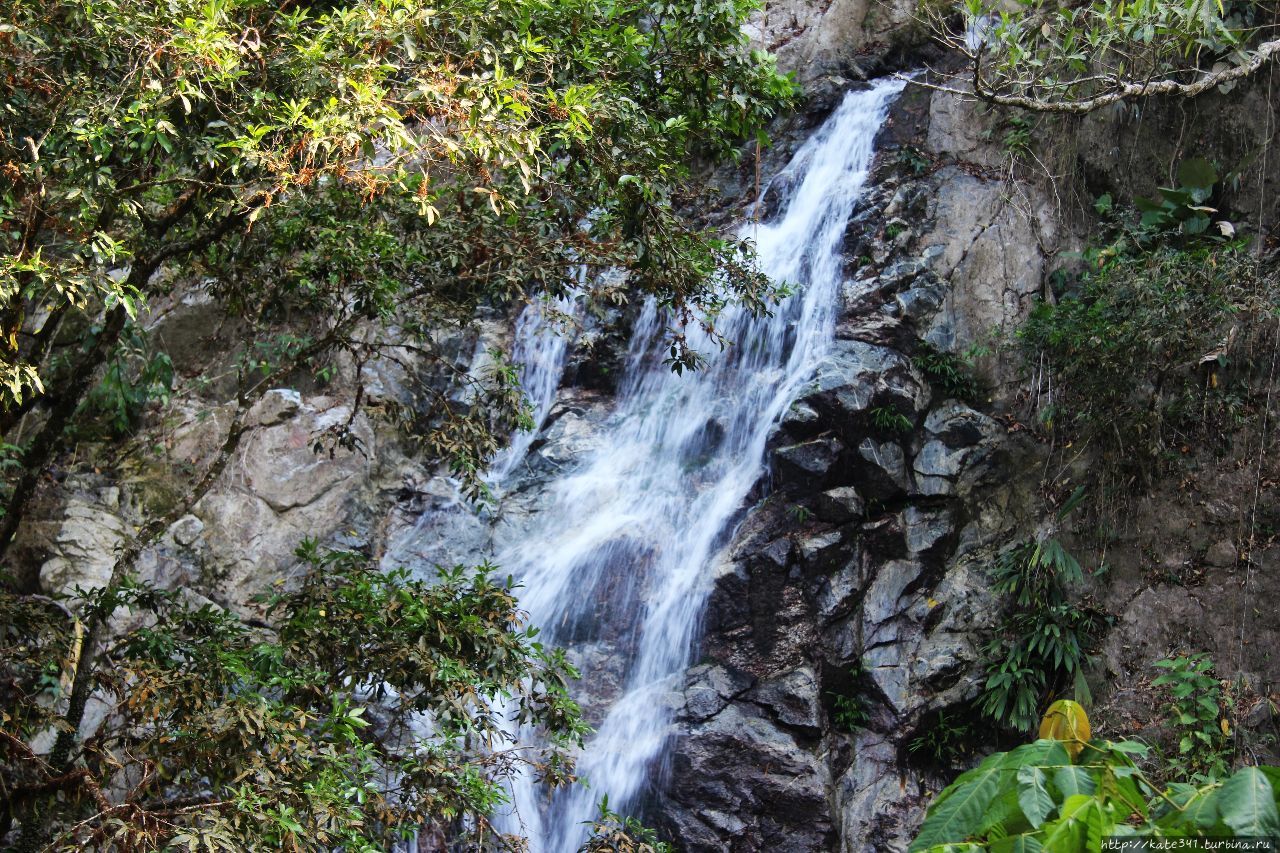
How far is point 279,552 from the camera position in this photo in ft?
33.0

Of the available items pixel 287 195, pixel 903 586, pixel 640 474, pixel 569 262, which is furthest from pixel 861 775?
pixel 287 195

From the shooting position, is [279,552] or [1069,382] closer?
[1069,382]

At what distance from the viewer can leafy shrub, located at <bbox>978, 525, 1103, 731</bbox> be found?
8.02m

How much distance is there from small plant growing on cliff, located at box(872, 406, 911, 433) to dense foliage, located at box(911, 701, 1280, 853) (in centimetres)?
723

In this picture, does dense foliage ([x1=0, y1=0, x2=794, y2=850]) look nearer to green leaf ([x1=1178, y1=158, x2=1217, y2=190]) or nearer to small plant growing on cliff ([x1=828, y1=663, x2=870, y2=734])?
small plant growing on cliff ([x1=828, y1=663, x2=870, y2=734])

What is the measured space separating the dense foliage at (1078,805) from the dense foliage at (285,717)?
2807mm

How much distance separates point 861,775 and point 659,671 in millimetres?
1921

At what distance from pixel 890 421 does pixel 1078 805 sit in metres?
7.69

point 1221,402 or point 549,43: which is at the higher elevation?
point 549,43

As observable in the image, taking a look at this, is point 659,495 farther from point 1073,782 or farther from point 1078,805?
point 1078,805

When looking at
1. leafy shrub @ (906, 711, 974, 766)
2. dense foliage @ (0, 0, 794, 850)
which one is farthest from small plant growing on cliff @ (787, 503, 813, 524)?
dense foliage @ (0, 0, 794, 850)

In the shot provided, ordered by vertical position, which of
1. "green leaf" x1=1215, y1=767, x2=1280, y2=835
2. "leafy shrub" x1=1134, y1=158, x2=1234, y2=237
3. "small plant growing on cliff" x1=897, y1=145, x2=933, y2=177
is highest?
"small plant growing on cliff" x1=897, y1=145, x2=933, y2=177

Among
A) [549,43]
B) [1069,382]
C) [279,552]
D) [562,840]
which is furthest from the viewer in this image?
[279,552]

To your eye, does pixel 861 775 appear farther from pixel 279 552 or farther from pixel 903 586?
pixel 279 552
